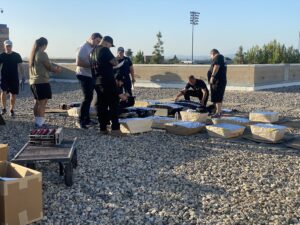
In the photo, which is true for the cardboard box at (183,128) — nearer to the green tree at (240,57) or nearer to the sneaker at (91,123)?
the sneaker at (91,123)

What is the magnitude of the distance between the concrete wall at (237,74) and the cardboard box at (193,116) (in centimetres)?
921

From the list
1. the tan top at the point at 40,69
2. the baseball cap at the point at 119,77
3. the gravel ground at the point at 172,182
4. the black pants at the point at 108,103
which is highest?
the tan top at the point at 40,69

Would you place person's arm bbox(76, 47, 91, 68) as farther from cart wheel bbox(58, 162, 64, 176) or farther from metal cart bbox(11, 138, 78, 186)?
cart wheel bbox(58, 162, 64, 176)

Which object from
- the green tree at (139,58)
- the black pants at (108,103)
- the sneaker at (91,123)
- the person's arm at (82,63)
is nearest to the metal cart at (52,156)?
the black pants at (108,103)

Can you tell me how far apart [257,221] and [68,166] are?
6.36 feet

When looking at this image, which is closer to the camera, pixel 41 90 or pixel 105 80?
pixel 105 80

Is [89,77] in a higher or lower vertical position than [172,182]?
higher

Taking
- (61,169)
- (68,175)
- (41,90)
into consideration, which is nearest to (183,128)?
(41,90)

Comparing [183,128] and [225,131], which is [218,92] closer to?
[183,128]

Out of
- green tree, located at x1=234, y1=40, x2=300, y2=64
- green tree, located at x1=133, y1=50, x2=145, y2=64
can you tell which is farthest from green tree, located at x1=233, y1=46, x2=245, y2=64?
green tree, located at x1=133, y1=50, x2=145, y2=64

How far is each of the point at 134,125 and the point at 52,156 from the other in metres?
2.96

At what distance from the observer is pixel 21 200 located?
135 inches

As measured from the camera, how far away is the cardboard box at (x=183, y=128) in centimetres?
733

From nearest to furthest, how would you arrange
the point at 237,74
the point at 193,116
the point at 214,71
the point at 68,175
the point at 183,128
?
the point at 68,175 < the point at 183,128 < the point at 193,116 < the point at 214,71 < the point at 237,74
